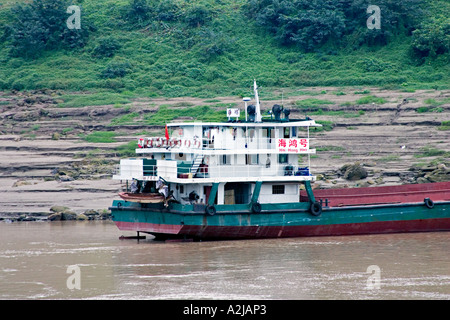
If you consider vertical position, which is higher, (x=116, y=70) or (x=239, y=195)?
(x=116, y=70)

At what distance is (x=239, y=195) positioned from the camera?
34062 mm

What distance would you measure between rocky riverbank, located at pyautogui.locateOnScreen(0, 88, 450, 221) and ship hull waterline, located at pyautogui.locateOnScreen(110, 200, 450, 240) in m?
8.22

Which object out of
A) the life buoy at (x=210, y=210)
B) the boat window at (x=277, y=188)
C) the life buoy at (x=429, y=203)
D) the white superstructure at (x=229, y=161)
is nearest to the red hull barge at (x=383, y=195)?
the boat window at (x=277, y=188)

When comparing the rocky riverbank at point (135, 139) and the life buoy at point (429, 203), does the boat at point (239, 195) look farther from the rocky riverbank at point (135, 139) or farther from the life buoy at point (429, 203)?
the rocky riverbank at point (135, 139)

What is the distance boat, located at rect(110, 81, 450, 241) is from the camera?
32500mm

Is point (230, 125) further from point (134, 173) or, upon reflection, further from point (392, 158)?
point (392, 158)

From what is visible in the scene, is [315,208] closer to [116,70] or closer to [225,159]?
[225,159]

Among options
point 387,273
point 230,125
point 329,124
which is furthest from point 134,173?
point 329,124

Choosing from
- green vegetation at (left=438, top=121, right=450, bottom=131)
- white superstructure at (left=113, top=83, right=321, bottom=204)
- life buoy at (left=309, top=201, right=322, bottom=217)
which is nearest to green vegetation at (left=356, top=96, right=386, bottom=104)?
green vegetation at (left=438, top=121, right=450, bottom=131)

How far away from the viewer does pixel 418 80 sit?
206ft

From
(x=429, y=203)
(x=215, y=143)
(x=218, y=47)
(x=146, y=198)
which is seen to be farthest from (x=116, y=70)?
(x=429, y=203)

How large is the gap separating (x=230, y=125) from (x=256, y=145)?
58.2 inches

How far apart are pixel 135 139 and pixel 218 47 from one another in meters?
18.8

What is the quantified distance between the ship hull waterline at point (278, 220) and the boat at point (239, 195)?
39mm
